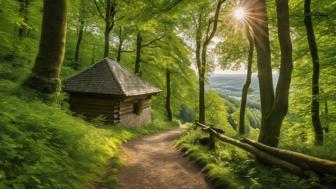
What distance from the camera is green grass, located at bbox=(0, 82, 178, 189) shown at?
436 centimetres

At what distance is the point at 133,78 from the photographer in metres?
22.8

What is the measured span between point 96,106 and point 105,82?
1747 mm

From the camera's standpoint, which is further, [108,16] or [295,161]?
[108,16]

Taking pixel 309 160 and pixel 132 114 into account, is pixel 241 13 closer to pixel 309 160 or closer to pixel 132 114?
pixel 309 160

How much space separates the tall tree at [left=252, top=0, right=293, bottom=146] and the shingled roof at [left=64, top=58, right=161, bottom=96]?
10909 mm

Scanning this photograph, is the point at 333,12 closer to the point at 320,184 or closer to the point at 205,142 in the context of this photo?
the point at 205,142

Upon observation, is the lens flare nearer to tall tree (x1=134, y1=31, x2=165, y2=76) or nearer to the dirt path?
the dirt path

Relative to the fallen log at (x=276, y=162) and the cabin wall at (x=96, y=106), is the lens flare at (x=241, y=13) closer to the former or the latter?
the fallen log at (x=276, y=162)

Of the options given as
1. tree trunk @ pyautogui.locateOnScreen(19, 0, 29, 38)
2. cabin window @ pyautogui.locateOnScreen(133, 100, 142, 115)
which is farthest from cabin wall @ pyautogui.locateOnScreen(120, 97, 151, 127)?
tree trunk @ pyautogui.locateOnScreen(19, 0, 29, 38)

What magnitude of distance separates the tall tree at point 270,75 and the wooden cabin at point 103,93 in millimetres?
10909

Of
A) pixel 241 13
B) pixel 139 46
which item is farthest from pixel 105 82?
pixel 139 46

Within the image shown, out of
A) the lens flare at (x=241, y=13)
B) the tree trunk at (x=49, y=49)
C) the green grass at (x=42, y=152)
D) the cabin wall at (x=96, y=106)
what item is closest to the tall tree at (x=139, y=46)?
the cabin wall at (x=96, y=106)

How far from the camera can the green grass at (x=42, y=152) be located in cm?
436

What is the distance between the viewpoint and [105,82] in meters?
19.1
